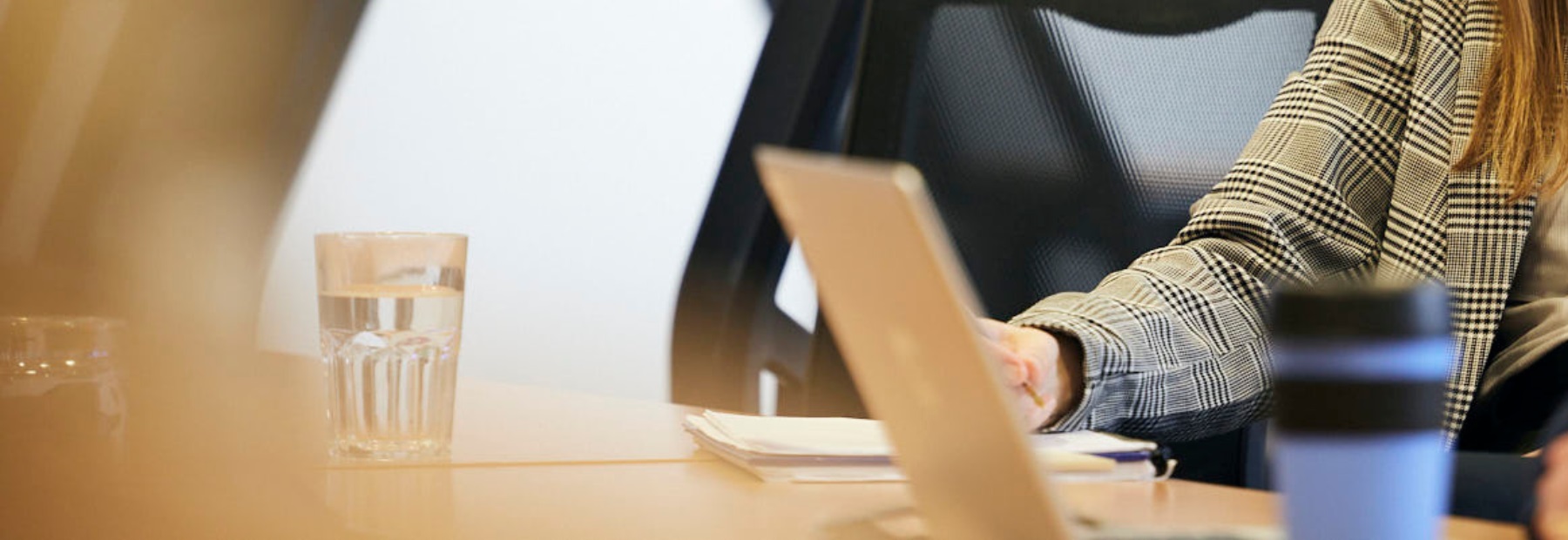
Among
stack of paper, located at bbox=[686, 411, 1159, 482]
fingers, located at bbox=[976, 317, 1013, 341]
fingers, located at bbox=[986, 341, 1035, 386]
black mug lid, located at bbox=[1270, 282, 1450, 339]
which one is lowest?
stack of paper, located at bbox=[686, 411, 1159, 482]

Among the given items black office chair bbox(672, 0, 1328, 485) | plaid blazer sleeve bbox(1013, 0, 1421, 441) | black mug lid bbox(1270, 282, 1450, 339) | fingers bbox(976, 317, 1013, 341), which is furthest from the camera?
black office chair bbox(672, 0, 1328, 485)

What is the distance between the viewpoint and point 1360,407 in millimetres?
308

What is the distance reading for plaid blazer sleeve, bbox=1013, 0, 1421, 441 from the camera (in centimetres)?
96

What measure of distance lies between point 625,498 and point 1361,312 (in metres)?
0.36

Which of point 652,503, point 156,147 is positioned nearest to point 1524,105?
point 652,503

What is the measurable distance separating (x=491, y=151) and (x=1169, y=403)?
6.26 feet

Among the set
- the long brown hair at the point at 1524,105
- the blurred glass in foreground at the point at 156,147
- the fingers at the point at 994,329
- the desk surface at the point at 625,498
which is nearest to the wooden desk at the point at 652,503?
the desk surface at the point at 625,498

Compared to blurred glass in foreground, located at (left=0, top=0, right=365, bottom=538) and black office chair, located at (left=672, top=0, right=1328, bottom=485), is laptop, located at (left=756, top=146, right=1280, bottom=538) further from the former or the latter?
blurred glass in foreground, located at (left=0, top=0, right=365, bottom=538)

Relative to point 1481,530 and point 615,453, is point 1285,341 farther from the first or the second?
point 615,453

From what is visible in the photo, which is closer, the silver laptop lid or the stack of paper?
the silver laptop lid

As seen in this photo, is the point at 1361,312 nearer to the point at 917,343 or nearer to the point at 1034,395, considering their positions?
the point at 917,343

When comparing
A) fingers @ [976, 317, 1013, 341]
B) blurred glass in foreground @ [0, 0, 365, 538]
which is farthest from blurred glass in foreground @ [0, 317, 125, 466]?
blurred glass in foreground @ [0, 0, 365, 538]

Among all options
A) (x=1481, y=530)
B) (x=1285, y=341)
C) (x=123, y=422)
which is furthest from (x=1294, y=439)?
(x=123, y=422)

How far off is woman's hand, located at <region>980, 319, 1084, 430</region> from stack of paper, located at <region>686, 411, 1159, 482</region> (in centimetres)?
6
